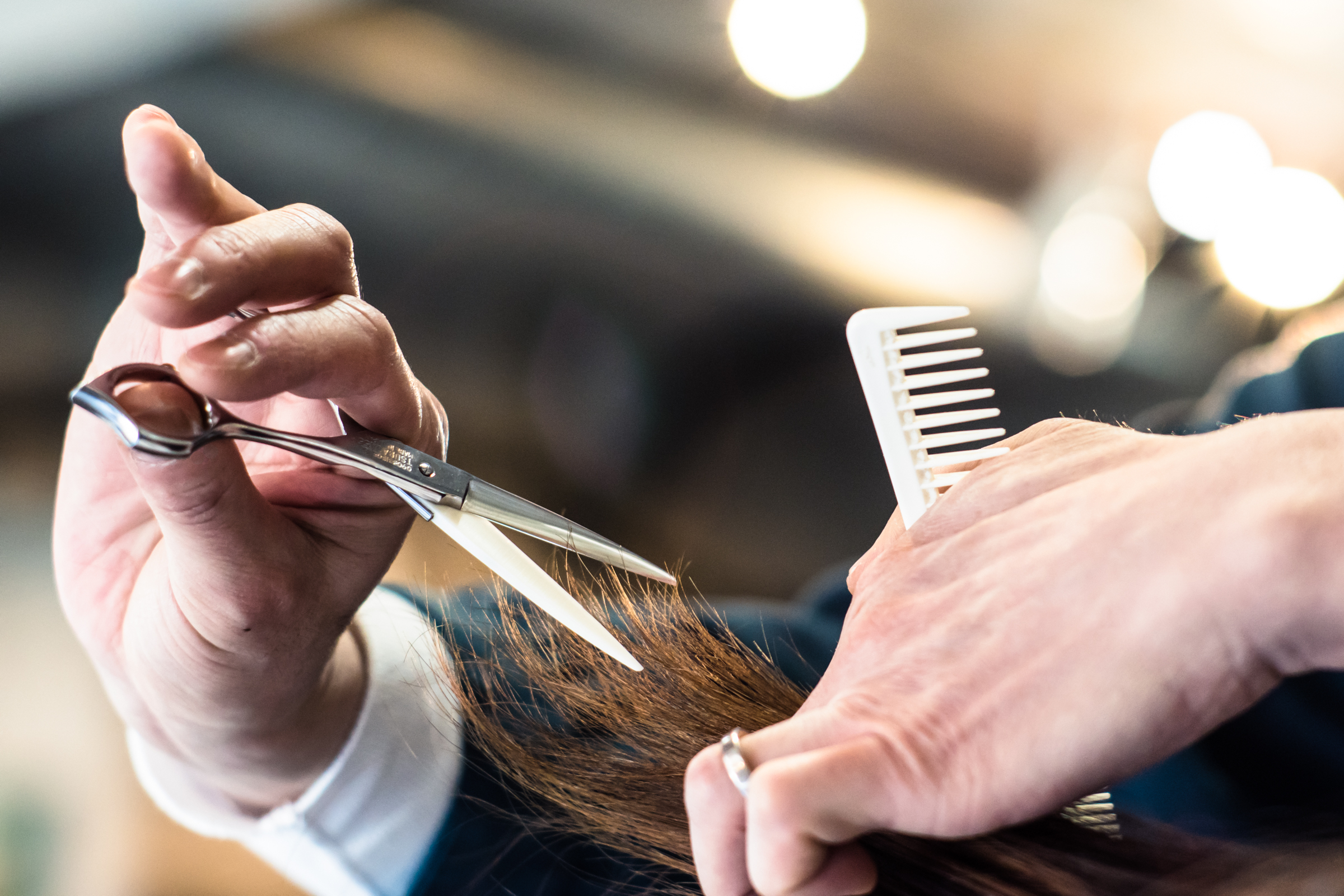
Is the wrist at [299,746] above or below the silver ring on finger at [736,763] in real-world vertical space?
below

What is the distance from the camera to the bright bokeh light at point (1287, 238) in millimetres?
2607

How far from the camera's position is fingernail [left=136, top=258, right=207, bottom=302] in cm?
58

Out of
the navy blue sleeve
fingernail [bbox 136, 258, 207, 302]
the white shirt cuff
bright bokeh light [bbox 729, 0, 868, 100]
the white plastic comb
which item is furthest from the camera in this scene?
bright bokeh light [bbox 729, 0, 868, 100]

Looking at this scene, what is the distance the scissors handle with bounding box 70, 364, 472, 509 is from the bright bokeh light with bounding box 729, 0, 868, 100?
246 centimetres

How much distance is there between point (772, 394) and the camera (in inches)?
110

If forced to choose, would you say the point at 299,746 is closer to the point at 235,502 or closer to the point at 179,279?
the point at 235,502

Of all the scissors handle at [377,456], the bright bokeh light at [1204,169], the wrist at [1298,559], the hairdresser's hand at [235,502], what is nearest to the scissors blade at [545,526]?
the scissors handle at [377,456]

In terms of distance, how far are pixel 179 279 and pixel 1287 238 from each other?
3.08m

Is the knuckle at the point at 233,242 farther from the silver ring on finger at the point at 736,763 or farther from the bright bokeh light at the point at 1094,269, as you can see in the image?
the bright bokeh light at the point at 1094,269

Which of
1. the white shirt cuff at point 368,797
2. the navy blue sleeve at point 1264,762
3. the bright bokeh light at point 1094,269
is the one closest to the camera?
the navy blue sleeve at point 1264,762

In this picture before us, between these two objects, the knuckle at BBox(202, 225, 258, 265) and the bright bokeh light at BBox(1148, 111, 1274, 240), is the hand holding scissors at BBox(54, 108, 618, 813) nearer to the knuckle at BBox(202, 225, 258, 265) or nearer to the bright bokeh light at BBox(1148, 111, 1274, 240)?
the knuckle at BBox(202, 225, 258, 265)

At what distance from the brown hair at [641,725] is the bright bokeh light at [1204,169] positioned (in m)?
2.59

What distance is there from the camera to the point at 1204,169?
8.79 ft

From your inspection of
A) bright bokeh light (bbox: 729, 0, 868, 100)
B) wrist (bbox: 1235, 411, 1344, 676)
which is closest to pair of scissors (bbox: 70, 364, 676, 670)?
wrist (bbox: 1235, 411, 1344, 676)
